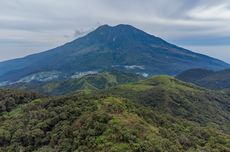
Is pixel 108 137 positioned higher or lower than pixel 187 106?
higher

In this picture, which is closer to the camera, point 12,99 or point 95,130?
point 95,130

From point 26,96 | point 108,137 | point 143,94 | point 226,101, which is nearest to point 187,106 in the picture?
point 143,94

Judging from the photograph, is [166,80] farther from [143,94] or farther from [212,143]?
[212,143]

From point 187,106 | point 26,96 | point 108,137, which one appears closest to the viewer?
point 108,137

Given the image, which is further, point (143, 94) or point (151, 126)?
point (143, 94)

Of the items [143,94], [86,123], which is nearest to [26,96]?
Answer: [86,123]

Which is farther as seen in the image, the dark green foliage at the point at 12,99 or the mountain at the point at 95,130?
the dark green foliage at the point at 12,99

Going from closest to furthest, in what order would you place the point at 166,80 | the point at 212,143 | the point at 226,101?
1. the point at 212,143
2. the point at 226,101
3. the point at 166,80

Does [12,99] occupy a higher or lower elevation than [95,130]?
higher

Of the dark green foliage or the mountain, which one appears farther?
the dark green foliage

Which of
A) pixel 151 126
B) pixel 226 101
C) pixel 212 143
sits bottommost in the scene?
pixel 226 101
